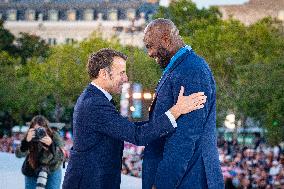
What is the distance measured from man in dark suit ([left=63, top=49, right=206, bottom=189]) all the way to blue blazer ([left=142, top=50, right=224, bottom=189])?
5.6 inches

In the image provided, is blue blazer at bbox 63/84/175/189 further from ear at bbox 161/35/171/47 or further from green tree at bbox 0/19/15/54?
green tree at bbox 0/19/15/54

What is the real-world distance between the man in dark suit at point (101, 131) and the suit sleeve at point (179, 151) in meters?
0.24

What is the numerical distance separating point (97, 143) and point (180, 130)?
64 cm

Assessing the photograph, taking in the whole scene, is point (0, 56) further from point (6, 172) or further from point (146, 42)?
point (146, 42)

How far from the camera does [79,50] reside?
69812 millimetres

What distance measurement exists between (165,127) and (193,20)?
74.1 metres

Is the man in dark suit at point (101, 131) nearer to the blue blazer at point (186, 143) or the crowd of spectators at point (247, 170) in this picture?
the blue blazer at point (186, 143)

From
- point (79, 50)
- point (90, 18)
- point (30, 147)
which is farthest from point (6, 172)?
point (90, 18)

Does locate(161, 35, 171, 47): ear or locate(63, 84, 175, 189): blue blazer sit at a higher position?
locate(161, 35, 171, 47): ear

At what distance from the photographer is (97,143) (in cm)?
495

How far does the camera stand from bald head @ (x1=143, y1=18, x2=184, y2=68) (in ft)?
15.5

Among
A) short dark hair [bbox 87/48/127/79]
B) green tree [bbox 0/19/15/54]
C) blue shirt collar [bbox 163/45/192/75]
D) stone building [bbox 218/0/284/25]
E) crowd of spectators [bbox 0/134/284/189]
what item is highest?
blue shirt collar [bbox 163/45/192/75]

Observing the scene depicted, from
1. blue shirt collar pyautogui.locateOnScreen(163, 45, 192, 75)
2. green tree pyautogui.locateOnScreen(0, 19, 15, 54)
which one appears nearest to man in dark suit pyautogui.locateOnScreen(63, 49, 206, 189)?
blue shirt collar pyautogui.locateOnScreen(163, 45, 192, 75)

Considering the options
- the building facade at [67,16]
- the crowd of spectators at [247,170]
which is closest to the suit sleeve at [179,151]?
the crowd of spectators at [247,170]
